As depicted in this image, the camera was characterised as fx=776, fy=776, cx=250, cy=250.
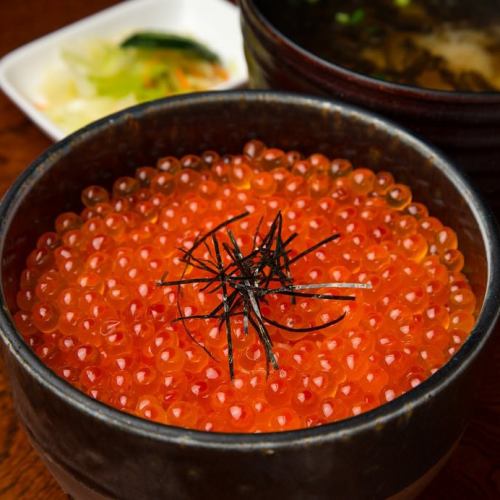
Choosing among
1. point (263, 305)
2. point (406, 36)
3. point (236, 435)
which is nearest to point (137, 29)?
point (406, 36)

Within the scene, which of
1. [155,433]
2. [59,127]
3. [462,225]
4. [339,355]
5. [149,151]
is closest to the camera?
[155,433]

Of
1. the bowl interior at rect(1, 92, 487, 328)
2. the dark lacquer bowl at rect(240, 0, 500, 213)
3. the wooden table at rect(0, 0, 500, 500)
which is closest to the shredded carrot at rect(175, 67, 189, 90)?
the dark lacquer bowl at rect(240, 0, 500, 213)

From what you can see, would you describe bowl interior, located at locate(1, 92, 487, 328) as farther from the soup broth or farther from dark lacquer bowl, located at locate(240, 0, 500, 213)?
the soup broth

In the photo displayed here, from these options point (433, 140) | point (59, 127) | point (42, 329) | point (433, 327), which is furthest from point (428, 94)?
point (59, 127)

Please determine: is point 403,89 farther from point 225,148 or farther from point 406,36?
point 406,36

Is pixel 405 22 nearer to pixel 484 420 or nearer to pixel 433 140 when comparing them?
pixel 433 140

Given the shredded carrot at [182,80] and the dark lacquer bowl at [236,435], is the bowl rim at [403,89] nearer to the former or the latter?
the dark lacquer bowl at [236,435]
